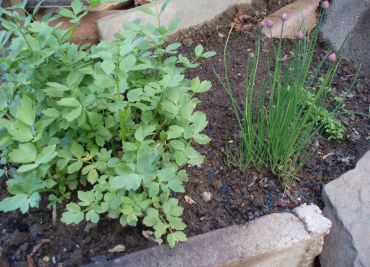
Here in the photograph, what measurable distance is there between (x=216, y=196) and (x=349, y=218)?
0.50 metres

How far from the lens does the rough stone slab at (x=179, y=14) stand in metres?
2.52

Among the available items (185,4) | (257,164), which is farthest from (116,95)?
(185,4)

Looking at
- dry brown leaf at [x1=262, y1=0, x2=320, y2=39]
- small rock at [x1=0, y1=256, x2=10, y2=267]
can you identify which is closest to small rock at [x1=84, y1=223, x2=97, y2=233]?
small rock at [x1=0, y1=256, x2=10, y2=267]

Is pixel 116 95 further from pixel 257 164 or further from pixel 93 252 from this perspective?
pixel 257 164

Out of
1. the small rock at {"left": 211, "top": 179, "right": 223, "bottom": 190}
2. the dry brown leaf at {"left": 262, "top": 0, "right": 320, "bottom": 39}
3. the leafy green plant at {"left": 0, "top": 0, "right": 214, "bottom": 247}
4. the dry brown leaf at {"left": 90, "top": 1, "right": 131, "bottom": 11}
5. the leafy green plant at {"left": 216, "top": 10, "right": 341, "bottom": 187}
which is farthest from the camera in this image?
the dry brown leaf at {"left": 262, "top": 0, "right": 320, "bottom": 39}

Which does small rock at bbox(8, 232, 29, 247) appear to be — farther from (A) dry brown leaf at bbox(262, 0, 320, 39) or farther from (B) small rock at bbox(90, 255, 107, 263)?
(A) dry brown leaf at bbox(262, 0, 320, 39)

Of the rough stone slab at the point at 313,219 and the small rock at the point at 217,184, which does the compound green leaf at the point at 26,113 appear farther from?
the rough stone slab at the point at 313,219

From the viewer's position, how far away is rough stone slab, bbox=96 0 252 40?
8.27ft

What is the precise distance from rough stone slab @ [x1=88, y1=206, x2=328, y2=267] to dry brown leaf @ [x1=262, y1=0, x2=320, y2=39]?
1377 millimetres

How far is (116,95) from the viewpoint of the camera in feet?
5.00

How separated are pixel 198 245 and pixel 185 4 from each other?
1600 millimetres

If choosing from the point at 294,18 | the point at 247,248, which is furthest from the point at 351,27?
the point at 247,248

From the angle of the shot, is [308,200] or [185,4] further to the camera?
[185,4]

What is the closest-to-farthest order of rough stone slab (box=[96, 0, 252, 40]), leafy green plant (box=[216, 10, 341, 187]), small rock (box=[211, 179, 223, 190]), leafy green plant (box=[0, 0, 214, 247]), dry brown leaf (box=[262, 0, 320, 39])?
leafy green plant (box=[0, 0, 214, 247]) → leafy green plant (box=[216, 10, 341, 187]) → small rock (box=[211, 179, 223, 190]) → rough stone slab (box=[96, 0, 252, 40]) → dry brown leaf (box=[262, 0, 320, 39])
